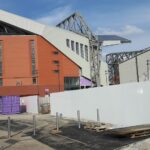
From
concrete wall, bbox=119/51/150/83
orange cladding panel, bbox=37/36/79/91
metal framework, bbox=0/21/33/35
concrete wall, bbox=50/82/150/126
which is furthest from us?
metal framework, bbox=0/21/33/35

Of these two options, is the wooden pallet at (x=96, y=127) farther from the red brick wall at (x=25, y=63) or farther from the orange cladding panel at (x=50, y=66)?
the orange cladding panel at (x=50, y=66)

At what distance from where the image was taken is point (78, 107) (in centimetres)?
3438

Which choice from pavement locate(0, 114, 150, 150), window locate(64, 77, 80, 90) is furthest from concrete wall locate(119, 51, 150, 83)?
pavement locate(0, 114, 150, 150)

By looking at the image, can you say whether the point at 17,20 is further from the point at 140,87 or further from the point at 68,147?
the point at 68,147

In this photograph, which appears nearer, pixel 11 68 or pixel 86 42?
pixel 11 68

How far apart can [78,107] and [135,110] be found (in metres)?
10.3

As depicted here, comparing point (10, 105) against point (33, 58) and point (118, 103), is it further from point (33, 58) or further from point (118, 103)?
point (118, 103)

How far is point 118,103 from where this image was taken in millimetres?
26156

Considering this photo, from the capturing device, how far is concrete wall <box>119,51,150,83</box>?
68938 mm

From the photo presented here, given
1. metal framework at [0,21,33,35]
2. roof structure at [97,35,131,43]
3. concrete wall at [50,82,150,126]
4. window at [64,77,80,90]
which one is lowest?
concrete wall at [50,82,150,126]

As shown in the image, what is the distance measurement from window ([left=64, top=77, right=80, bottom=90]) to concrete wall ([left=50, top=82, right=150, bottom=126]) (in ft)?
173

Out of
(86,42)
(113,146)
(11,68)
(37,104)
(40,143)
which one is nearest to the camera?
(113,146)

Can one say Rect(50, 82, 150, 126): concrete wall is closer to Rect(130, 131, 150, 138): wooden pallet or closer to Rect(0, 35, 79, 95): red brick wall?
Rect(130, 131, 150, 138): wooden pallet

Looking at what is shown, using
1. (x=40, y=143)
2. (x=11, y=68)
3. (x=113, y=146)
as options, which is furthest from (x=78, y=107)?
(x=11, y=68)
